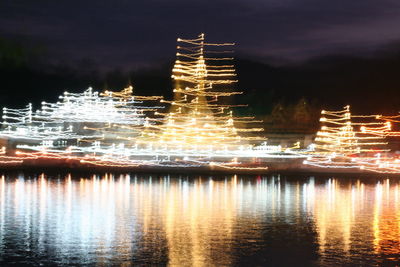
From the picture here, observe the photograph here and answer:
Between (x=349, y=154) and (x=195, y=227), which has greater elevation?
(x=349, y=154)

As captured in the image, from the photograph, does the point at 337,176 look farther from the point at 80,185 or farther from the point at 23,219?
the point at 23,219

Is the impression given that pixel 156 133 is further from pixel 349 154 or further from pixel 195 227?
pixel 195 227

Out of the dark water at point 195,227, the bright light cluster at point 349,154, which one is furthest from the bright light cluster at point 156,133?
the dark water at point 195,227

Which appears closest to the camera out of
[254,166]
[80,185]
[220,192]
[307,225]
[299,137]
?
[307,225]

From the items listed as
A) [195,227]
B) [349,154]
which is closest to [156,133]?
[349,154]

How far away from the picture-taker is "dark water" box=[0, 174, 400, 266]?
19.4m

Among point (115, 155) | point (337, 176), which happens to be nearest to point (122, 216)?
point (337, 176)

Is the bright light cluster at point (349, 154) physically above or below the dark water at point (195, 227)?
above

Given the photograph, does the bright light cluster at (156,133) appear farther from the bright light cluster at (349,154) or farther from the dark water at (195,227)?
the dark water at (195,227)

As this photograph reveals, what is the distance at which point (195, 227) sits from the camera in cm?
2517

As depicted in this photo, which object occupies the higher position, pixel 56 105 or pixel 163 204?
pixel 56 105

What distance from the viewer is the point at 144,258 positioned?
19.1 m

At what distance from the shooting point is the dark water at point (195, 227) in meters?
19.4

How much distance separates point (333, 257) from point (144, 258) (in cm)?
456
